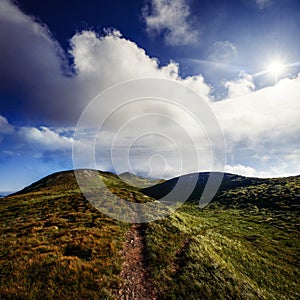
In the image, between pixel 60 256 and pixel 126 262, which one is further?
pixel 126 262

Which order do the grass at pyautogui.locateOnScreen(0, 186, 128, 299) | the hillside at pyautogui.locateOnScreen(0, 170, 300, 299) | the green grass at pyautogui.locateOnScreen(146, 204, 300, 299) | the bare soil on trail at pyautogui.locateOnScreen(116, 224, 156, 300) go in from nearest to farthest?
the grass at pyautogui.locateOnScreen(0, 186, 128, 299) < the bare soil on trail at pyautogui.locateOnScreen(116, 224, 156, 300) < the hillside at pyautogui.locateOnScreen(0, 170, 300, 299) < the green grass at pyautogui.locateOnScreen(146, 204, 300, 299)

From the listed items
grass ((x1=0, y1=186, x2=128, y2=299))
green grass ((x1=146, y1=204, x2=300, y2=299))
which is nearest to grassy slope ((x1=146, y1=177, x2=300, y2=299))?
green grass ((x1=146, y1=204, x2=300, y2=299))

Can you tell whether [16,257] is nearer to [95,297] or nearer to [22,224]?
[95,297]

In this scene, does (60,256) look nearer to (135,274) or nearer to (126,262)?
(126,262)

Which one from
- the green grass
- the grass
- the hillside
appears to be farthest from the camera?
the green grass

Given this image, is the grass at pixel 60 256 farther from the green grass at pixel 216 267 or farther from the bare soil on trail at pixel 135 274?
the green grass at pixel 216 267

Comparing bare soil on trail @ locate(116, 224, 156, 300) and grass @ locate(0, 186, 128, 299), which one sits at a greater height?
grass @ locate(0, 186, 128, 299)

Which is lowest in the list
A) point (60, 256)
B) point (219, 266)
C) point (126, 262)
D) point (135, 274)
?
point (219, 266)

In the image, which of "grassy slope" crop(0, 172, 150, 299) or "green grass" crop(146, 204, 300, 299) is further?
"green grass" crop(146, 204, 300, 299)

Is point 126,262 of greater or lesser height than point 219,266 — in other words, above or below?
above

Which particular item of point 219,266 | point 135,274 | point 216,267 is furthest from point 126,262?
point 219,266

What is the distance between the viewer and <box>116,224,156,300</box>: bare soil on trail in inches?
477

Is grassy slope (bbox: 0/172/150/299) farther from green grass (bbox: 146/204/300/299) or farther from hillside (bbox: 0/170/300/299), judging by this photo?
green grass (bbox: 146/204/300/299)

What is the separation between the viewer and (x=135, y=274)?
46.4ft
